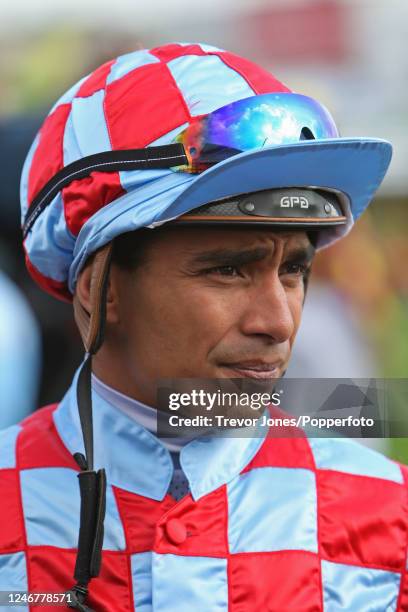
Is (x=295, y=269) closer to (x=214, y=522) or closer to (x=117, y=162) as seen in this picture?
(x=117, y=162)

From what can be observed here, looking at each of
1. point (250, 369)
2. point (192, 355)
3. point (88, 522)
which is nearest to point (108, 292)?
point (192, 355)

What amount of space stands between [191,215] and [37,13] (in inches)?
372

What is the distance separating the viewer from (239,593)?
1.97 meters

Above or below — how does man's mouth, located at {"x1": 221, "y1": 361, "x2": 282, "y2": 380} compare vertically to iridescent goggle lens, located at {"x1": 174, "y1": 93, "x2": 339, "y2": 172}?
below

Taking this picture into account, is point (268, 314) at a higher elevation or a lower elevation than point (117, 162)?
lower

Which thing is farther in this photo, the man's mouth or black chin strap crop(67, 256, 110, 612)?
the man's mouth

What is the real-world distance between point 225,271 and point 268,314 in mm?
135

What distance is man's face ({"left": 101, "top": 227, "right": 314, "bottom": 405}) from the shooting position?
2043 millimetres

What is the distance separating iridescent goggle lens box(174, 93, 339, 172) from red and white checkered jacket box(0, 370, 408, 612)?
60cm

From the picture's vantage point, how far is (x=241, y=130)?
2.06 meters

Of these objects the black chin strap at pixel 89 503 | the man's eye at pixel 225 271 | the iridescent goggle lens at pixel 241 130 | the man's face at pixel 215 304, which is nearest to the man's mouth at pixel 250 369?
the man's face at pixel 215 304

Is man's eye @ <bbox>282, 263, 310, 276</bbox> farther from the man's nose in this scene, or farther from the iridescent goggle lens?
the iridescent goggle lens

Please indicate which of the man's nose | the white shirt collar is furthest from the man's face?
the white shirt collar

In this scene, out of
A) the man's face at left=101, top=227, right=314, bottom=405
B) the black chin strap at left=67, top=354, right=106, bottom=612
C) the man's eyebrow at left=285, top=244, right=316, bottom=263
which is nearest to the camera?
the black chin strap at left=67, top=354, right=106, bottom=612
